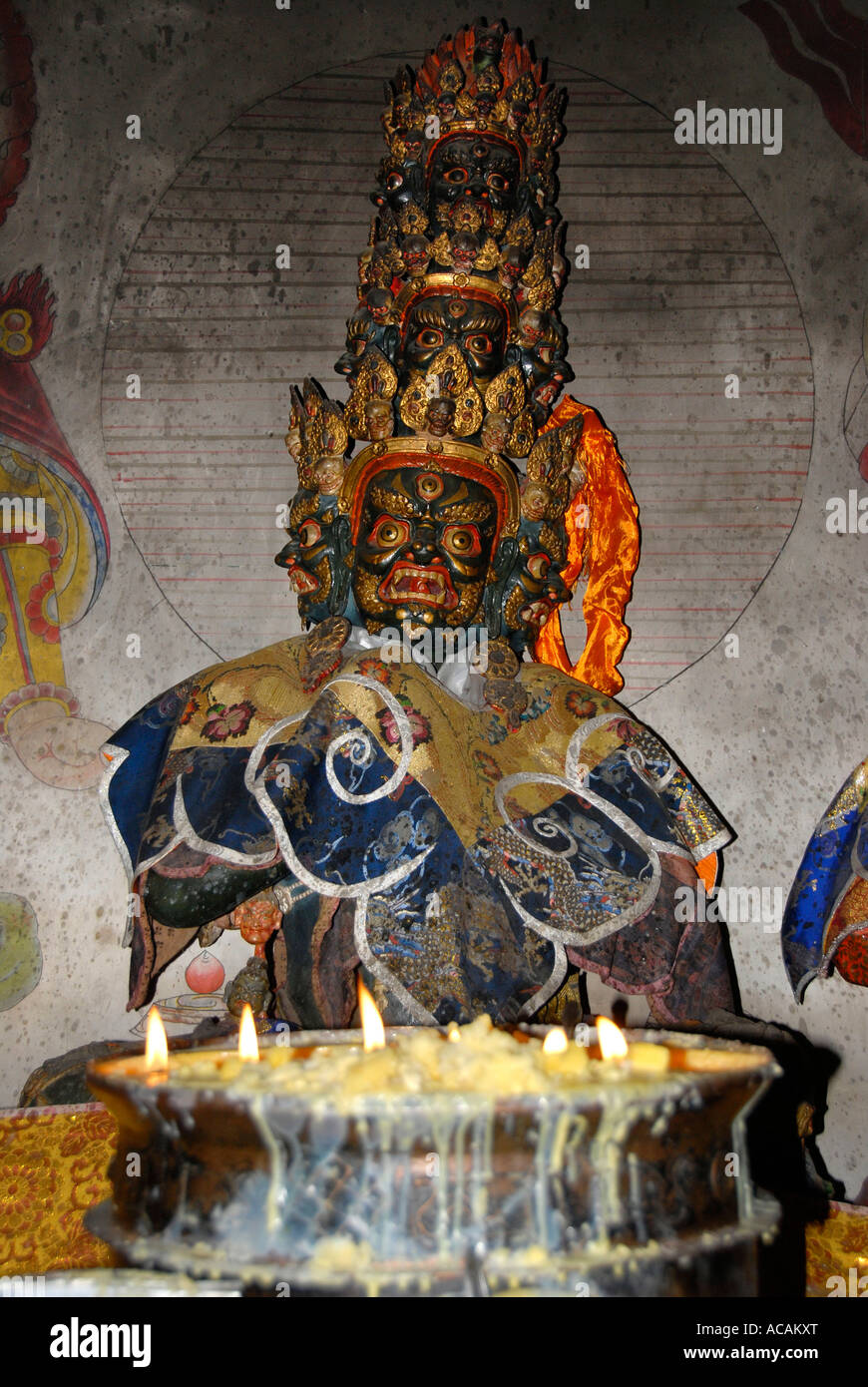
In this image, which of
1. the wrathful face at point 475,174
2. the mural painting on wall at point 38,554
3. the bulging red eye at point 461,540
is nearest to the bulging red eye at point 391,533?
the bulging red eye at point 461,540

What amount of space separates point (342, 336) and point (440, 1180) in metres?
3.45

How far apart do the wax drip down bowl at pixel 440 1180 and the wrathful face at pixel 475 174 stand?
285cm

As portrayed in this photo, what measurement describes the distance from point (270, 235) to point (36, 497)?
1.26 meters

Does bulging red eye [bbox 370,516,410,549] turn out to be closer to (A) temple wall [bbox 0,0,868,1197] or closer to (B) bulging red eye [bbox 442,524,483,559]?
(B) bulging red eye [bbox 442,524,483,559]

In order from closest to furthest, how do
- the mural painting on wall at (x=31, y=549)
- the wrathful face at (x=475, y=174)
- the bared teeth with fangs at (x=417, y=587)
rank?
the bared teeth with fangs at (x=417, y=587) → the wrathful face at (x=475, y=174) → the mural painting on wall at (x=31, y=549)

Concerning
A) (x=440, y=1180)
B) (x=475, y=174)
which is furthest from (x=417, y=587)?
(x=440, y=1180)

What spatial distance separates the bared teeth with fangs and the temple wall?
840 millimetres

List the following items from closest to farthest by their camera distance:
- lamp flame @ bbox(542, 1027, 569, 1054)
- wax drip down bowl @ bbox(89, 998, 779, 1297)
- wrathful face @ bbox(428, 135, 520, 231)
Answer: wax drip down bowl @ bbox(89, 998, 779, 1297)
lamp flame @ bbox(542, 1027, 569, 1054)
wrathful face @ bbox(428, 135, 520, 231)

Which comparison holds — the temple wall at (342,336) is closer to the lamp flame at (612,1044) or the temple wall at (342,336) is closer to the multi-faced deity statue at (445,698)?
the multi-faced deity statue at (445,698)

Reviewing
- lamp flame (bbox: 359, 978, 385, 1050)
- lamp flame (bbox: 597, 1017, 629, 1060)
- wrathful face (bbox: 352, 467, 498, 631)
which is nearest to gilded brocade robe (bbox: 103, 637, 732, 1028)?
wrathful face (bbox: 352, 467, 498, 631)

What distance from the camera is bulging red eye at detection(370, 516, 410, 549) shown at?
2.87 metres

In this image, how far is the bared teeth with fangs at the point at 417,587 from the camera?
9.32ft
